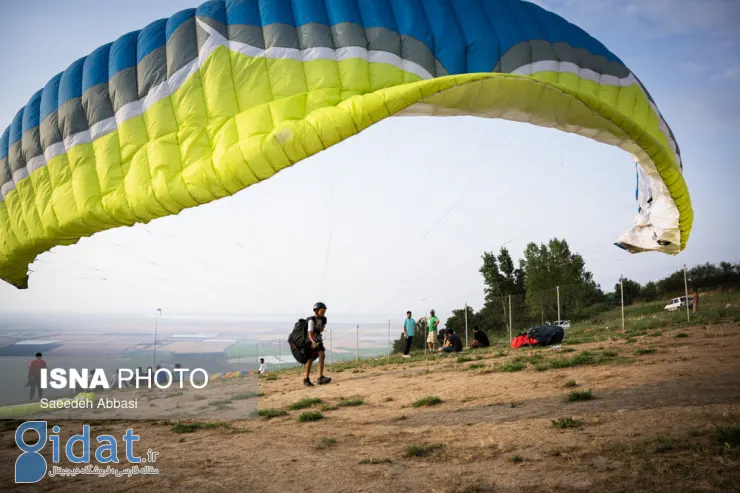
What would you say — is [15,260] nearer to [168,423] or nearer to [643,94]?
[168,423]

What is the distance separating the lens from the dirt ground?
10.6 feet

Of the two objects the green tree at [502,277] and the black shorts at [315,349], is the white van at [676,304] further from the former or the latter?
the green tree at [502,277]

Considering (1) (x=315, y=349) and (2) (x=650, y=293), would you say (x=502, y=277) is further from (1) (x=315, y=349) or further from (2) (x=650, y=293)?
(1) (x=315, y=349)

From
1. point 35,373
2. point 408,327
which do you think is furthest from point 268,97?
point 408,327

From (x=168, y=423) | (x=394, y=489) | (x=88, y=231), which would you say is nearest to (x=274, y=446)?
(x=394, y=489)

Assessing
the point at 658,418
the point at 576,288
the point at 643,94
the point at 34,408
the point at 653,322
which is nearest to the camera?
the point at 658,418

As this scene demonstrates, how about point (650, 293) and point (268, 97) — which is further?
point (650, 293)

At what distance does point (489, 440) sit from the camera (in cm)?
421

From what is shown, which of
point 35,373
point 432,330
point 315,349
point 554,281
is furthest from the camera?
point 554,281

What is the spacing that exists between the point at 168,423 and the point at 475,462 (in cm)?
406

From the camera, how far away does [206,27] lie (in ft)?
14.4

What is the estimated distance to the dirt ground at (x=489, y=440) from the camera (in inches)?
127

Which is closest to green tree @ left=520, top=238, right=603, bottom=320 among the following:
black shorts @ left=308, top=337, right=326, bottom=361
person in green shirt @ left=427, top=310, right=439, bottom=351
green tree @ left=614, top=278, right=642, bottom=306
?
green tree @ left=614, top=278, right=642, bottom=306

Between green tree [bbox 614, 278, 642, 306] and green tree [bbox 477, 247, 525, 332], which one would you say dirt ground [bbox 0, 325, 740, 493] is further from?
green tree [bbox 477, 247, 525, 332]
